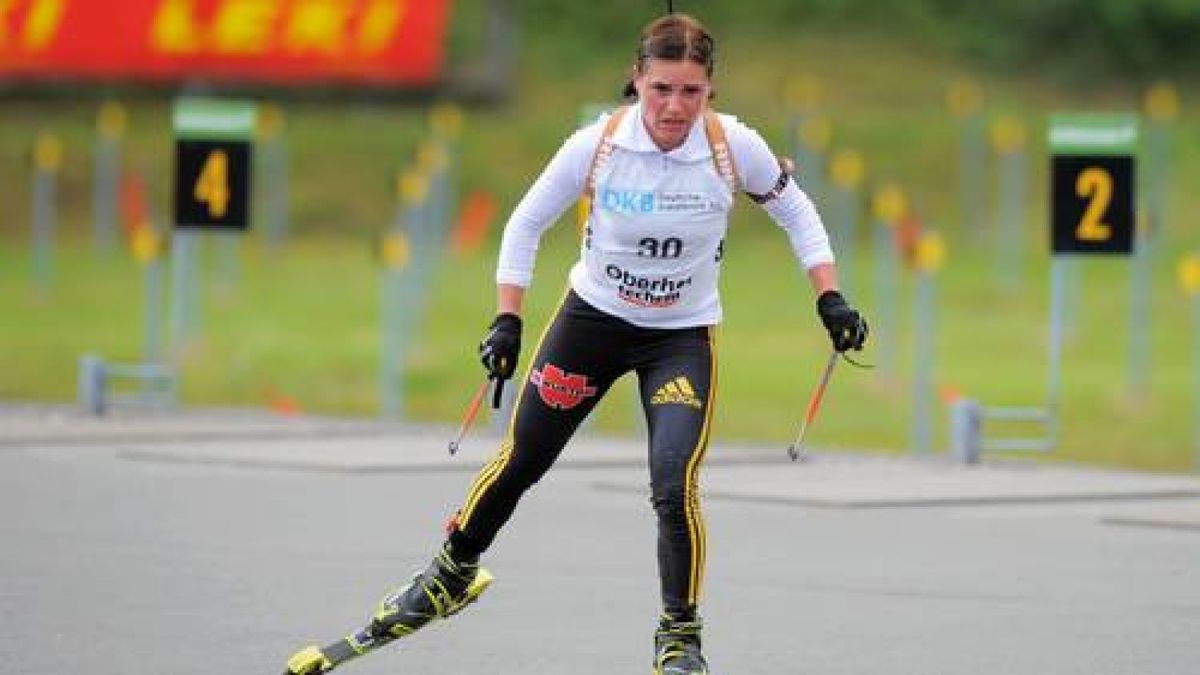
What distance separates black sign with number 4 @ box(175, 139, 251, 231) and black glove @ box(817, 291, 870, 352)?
12119 mm

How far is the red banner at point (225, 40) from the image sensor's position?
150 ft

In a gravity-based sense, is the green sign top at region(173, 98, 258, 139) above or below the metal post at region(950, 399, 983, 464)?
above

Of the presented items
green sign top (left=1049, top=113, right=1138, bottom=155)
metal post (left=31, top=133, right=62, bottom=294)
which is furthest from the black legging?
metal post (left=31, top=133, right=62, bottom=294)

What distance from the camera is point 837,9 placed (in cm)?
5372

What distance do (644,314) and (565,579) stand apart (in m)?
3.38

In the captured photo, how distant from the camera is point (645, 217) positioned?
956 cm

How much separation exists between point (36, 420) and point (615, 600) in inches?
365

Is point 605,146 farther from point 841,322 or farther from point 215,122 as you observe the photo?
point 215,122

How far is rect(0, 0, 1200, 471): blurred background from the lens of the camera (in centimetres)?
2411

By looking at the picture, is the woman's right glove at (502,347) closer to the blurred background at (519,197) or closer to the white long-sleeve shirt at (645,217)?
the white long-sleeve shirt at (645,217)

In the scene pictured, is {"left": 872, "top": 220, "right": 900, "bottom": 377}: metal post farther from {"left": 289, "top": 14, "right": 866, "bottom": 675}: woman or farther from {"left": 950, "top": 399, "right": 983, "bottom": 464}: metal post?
{"left": 289, "top": 14, "right": 866, "bottom": 675}: woman

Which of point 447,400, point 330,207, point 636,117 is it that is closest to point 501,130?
point 330,207

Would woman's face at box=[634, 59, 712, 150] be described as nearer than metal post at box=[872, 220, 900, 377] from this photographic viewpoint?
Yes

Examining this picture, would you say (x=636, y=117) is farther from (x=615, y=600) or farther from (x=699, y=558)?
(x=615, y=600)
